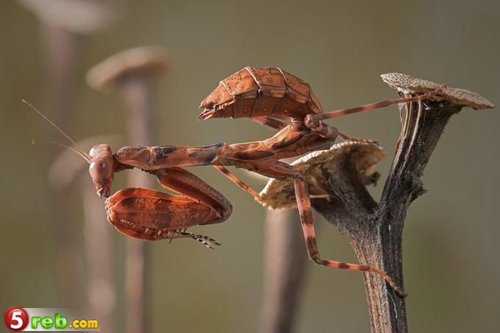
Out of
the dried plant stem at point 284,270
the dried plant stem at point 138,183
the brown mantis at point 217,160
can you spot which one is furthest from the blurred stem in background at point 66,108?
the brown mantis at point 217,160

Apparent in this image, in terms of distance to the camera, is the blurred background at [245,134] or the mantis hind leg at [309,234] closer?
the mantis hind leg at [309,234]

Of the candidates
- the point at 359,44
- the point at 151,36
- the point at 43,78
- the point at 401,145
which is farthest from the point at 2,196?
the point at 401,145

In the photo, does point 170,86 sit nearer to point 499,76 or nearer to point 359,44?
point 359,44

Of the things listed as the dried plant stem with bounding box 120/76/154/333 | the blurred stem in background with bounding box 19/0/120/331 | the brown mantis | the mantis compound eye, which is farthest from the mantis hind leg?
the blurred stem in background with bounding box 19/0/120/331

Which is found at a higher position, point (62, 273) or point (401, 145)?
point (62, 273)

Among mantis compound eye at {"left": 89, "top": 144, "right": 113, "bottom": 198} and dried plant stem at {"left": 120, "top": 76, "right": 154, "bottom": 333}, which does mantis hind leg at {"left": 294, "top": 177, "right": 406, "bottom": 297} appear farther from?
dried plant stem at {"left": 120, "top": 76, "right": 154, "bottom": 333}

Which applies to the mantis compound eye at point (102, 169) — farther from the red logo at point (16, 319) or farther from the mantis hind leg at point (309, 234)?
the red logo at point (16, 319)
